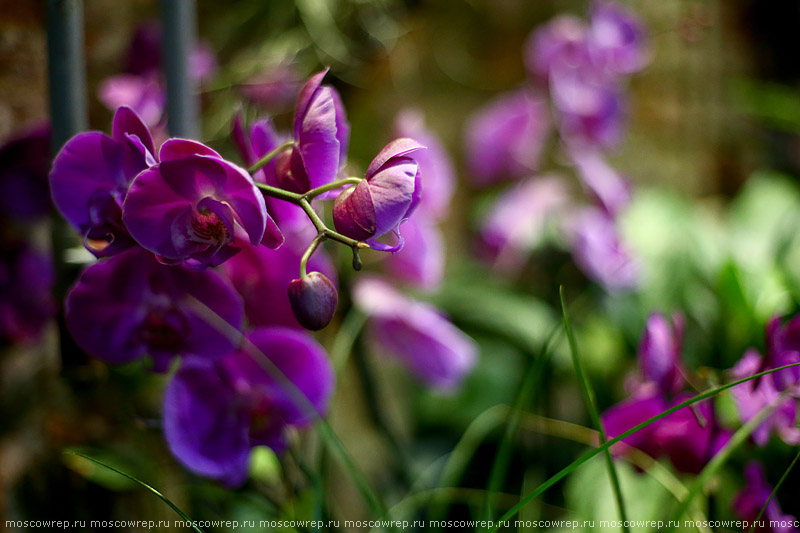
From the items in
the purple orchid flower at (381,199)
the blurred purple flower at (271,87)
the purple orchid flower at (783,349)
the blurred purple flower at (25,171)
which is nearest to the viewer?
the purple orchid flower at (381,199)

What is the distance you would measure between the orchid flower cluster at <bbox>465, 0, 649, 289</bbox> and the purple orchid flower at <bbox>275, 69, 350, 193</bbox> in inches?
25.3

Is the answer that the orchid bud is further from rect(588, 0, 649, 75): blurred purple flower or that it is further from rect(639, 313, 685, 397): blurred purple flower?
rect(588, 0, 649, 75): blurred purple flower

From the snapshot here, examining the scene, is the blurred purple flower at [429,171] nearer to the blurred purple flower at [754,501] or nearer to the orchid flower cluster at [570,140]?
the orchid flower cluster at [570,140]

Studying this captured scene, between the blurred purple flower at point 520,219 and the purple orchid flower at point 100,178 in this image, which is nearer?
the purple orchid flower at point 100,178

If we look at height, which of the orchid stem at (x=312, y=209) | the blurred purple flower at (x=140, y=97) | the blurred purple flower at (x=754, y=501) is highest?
the orchid stem at (x=312, y=209)

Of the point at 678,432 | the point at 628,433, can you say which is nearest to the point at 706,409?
the point at 678,432

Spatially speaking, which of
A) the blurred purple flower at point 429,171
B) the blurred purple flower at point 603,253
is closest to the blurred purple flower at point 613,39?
the blurred purple flower at point 603,253

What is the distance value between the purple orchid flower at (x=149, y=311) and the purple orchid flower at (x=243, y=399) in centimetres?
3

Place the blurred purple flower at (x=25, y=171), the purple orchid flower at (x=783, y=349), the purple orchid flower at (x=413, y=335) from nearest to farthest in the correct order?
1. the purple orchid flower at (x=783, y=349)
2. the blurred purple flower at (x=25, y=171)
3. the purple orchid flower at (x=413, y=335)

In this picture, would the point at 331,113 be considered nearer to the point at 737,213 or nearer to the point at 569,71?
the point at 569,71

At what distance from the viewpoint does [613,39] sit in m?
0.93

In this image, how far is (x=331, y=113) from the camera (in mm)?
386

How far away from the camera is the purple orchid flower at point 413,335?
0.70 metres

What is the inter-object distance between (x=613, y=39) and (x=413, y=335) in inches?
22.5
